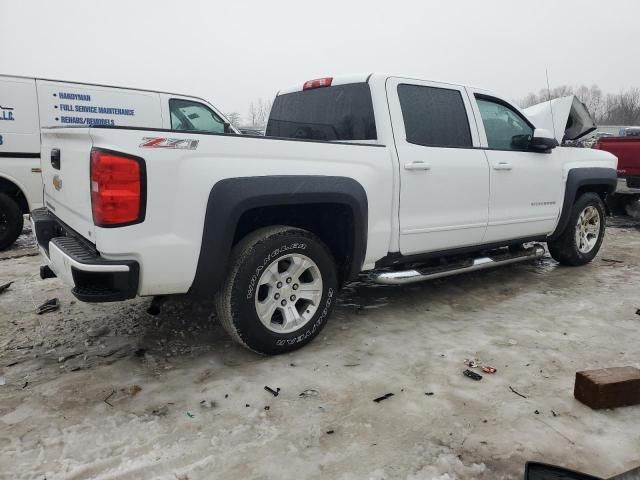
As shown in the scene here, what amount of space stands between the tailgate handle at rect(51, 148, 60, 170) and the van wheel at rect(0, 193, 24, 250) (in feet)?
12.6

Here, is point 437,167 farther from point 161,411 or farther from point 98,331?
point 98,331

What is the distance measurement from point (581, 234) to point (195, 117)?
5.45 m

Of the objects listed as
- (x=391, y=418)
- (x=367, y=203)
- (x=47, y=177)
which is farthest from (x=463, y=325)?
(x=47, y=177)

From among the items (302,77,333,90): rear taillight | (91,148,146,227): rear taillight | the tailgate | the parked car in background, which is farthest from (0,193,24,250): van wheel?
the parked car in background

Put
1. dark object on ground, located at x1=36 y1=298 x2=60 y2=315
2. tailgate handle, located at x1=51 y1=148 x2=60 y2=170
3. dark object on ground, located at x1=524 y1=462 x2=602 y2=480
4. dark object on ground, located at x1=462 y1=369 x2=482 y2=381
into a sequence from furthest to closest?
dark object on ground, located at x1=36 y1=298 x2=60 y2=315 < tailgate handle, located at x1=51 y1=148 x2=60 y2=170 < dark object on ground, located at x1=462 y1=369 x2=482 y2=381 < dark object on ground, located at x1=524 y1=462 x2=602 y2=480

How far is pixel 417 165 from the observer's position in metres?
3.64

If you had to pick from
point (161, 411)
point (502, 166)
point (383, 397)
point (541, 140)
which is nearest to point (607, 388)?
point (383, 397)

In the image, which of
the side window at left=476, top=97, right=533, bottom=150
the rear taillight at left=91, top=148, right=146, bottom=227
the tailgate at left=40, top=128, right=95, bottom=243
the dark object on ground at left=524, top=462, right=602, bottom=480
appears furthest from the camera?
the side window at left=476, top=97, right=533, bottom=150

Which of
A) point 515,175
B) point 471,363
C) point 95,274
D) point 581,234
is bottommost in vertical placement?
point 471,363

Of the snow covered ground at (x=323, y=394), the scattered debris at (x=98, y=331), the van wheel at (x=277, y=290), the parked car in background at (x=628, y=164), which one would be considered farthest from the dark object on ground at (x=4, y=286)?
the parked car in background at (x=628, y=164)

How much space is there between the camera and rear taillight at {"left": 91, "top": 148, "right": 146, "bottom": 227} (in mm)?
2467

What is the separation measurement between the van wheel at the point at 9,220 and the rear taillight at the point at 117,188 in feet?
15.4

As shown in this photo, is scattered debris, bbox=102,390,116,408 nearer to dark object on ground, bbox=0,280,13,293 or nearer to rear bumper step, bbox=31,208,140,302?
rear bumper step, bbox=31,208,140,302

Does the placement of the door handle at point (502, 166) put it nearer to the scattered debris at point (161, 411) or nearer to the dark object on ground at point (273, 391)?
the dark object on ground at point (273, 391)
